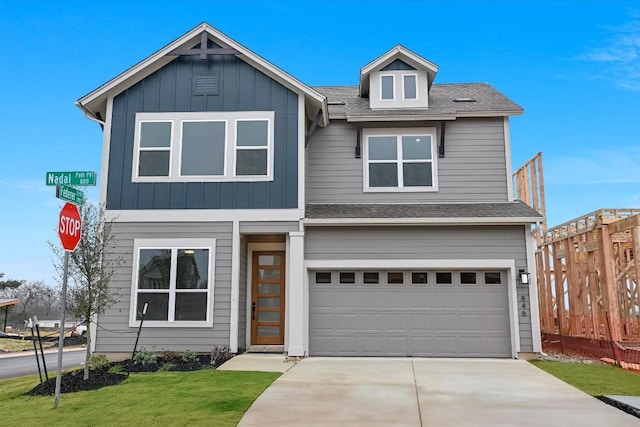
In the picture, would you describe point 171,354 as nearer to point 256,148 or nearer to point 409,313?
point 256,148

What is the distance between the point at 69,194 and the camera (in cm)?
671

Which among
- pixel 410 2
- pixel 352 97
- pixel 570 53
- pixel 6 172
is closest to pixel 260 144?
pixel 352 97

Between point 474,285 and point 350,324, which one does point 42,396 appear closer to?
point 350,324

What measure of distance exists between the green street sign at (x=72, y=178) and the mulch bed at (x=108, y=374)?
3.40 m

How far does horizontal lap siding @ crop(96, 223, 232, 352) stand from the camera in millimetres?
10945

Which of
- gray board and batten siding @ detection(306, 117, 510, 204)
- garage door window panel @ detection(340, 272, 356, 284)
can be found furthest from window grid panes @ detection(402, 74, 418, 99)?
garage door window panel @ detection(340, 272, 356, 284)

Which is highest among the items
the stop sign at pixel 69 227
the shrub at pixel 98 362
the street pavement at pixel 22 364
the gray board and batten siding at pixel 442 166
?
the gray board and batten siding at pixel 442 166

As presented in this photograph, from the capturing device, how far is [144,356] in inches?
403

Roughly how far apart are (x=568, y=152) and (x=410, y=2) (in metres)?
13.3

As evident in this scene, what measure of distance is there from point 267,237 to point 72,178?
6.04 meters

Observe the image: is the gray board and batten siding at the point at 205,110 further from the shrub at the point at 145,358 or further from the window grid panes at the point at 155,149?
the shrub at the point at 145,358

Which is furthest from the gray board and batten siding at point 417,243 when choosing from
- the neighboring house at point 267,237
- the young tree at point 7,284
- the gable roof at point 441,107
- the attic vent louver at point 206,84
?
the young tree at point 7,284

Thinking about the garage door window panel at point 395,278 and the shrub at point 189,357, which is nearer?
the shrub at point 189,357

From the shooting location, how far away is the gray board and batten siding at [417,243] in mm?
11531
